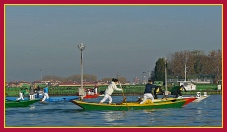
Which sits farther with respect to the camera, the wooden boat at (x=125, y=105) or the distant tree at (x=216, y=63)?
the distant tree at (x=216, y=63)

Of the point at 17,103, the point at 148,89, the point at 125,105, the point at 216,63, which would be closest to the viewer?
the point at 148,89

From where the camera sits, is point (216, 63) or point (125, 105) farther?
point (216, 63)

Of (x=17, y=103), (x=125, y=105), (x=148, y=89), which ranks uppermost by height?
(x=148, y=89)

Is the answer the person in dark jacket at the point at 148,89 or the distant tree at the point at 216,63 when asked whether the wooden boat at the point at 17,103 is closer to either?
Answer: the person in dark jacket at the point at 148,89

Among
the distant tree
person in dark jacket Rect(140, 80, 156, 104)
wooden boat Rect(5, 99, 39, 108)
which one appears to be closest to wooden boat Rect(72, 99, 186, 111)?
person in dark jacket Rect(140, 80, 156, 104)

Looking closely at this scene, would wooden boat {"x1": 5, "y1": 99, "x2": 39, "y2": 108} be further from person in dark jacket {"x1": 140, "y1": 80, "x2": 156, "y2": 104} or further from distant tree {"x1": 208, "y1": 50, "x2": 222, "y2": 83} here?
distant tree {"x1": 208, "y1": 50, "x2": 222, "y2": 83}

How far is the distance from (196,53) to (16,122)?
81971mm

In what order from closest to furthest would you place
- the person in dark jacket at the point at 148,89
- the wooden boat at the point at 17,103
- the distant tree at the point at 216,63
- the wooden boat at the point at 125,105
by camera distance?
the person in dark jacket at the point at 148,89 < the wooden boat at the point at 125,105 < the wooden boat at the point at 17,103 < the distant tree at the point at 216,63

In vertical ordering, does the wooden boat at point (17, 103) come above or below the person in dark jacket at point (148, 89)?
below

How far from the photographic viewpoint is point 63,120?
2072cm

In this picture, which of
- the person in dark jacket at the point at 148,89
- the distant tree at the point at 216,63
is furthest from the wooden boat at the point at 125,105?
the distant tree at the point at 216,63

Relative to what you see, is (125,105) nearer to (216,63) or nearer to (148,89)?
(148,89)

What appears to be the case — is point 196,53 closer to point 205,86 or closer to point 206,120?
point 205,86

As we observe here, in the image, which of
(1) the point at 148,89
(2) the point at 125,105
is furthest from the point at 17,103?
(1) the point at 148,89
